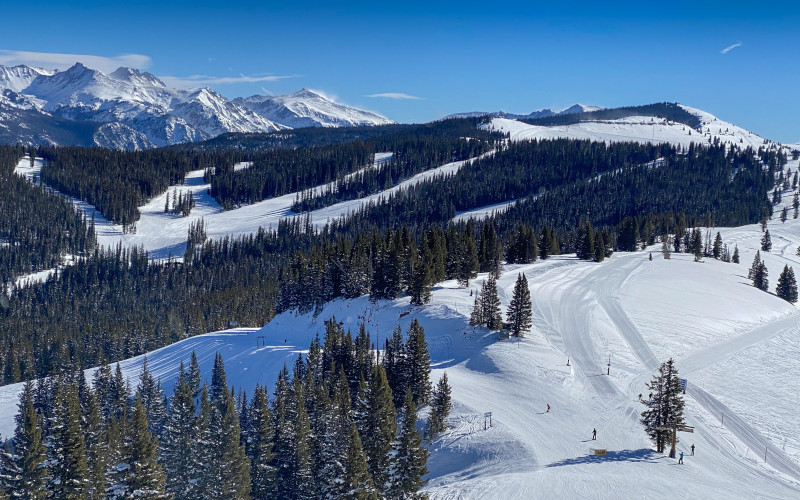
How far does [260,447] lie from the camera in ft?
167

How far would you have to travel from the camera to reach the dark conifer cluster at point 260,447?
40844 millimetres

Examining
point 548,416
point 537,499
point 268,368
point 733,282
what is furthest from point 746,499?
point 733,282

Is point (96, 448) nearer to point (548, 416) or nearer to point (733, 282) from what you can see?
point (548, 416)

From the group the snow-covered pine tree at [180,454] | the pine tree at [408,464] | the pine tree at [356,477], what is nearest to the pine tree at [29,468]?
the snow-covered pine tree at [180,454]

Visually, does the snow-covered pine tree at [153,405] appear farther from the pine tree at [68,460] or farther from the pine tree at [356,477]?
the pine tree at [356,477]

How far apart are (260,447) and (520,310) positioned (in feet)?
139

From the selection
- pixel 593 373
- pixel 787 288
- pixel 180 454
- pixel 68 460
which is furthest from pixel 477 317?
pixel 787 288

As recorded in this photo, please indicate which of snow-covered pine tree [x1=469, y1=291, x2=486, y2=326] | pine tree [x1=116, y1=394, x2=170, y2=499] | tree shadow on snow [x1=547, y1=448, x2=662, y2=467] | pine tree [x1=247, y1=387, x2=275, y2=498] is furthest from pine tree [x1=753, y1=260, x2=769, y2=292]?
pine tree [x1=116, y1=394, x2=170, y2=499]

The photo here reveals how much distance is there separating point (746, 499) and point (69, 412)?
52.2 metres

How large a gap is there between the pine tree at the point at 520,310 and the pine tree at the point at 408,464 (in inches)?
1476

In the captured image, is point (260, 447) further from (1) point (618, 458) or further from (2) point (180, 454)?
(1) point (618, 458)

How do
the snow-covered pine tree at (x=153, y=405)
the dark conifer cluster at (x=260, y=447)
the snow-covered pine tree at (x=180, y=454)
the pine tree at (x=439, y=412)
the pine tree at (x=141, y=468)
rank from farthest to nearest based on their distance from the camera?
1. the snow-covered pine tree at (x=153, y=405)
2. the pine tree at (x=439, y=412)
3. the snow-covered pine tree at (x=180, y=454)
4. the dark conifer cluster at (x=260, y=447)
5. the pine tree at (x=141, y=468)

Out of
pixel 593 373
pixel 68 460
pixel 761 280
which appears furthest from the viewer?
pixel 761 280

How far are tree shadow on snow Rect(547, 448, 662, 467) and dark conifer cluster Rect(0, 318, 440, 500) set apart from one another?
43.6 feet
